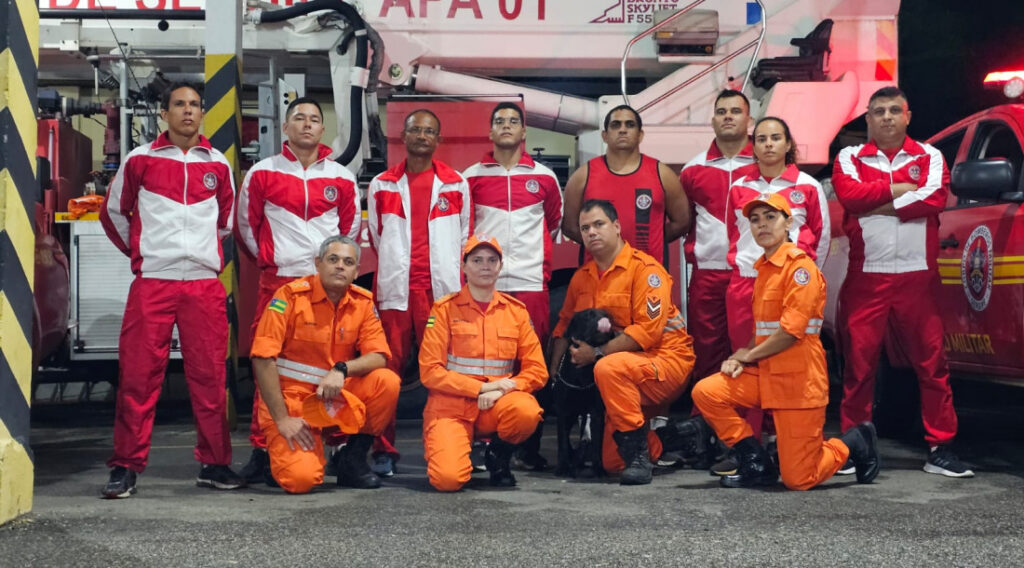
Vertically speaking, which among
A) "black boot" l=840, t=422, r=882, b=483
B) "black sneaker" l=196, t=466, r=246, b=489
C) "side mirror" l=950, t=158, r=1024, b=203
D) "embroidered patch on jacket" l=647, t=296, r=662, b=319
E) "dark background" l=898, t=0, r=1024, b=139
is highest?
"dark background" l=898, t=0, r=1024, b=139

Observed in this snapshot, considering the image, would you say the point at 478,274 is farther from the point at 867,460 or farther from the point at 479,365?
the point at 867,460

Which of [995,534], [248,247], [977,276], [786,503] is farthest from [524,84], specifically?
[995,534]

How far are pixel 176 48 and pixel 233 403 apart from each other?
2452mm

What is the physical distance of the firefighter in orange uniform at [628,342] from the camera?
5.35 metres

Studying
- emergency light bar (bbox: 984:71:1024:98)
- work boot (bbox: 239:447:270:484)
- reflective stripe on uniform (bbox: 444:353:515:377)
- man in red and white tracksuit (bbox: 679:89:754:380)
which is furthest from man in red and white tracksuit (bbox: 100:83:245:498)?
emergency light bar (bbox: 984:71:1024:98)

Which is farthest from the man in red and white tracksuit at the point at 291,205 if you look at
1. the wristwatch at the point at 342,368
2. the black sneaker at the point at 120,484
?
the black sneaker at the point at 120,484

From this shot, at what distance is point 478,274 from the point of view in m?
5.40

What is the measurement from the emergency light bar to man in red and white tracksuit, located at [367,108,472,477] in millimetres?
2832

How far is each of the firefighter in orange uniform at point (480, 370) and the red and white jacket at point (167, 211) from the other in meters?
1.13

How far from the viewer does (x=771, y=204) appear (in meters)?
5.21

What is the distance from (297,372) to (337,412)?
272 mm

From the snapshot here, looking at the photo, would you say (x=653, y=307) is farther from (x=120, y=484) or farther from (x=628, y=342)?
(x=120, y=484)

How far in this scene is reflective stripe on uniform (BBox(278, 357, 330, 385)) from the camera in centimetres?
531

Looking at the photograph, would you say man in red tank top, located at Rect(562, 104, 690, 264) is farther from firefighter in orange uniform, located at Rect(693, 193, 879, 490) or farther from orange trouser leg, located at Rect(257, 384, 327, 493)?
orange trouser leg, located at Rect(257, 384, 327, 493)
